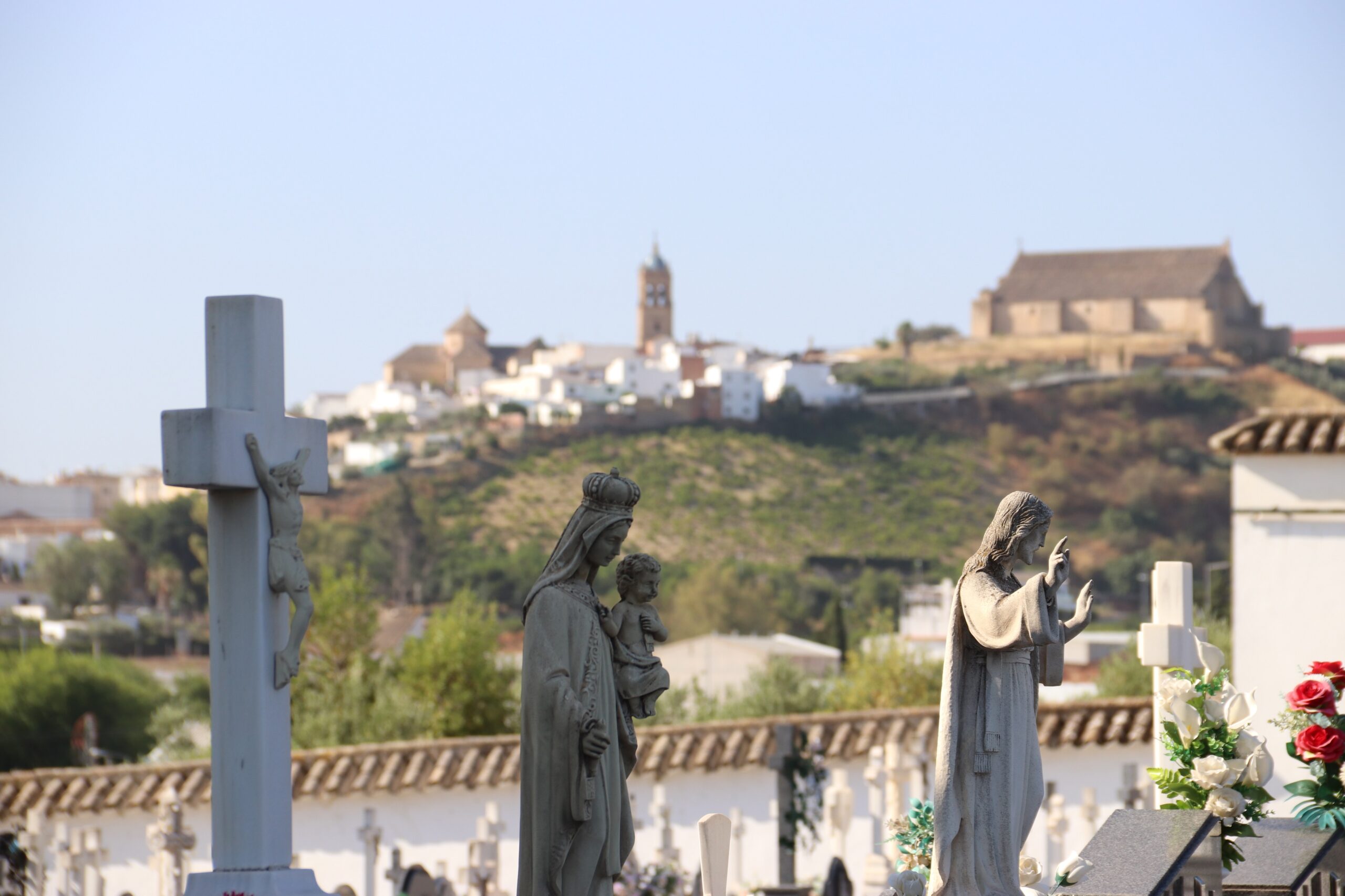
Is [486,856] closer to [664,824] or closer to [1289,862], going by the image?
[664,824]

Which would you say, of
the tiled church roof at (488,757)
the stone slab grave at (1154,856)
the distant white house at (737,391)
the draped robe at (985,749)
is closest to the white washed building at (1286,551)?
the tiled church roof at (488,757)

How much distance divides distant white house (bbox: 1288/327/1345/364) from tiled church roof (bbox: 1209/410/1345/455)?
136m

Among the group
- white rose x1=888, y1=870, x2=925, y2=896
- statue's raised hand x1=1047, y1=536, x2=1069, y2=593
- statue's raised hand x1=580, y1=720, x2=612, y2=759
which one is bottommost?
white rose x1=888, y1=870, x2=925, y2=896

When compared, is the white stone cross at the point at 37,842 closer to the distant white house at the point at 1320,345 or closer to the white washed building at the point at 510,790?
the white washed building at the point at 510,790

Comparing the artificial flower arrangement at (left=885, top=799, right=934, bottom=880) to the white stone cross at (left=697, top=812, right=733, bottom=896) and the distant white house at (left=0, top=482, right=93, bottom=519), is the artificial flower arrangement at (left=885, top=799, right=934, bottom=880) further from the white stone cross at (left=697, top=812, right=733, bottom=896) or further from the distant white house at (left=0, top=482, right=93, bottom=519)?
the distant white house at (left=0, top=482, right=93, bottom=519)

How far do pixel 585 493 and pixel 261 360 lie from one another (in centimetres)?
292

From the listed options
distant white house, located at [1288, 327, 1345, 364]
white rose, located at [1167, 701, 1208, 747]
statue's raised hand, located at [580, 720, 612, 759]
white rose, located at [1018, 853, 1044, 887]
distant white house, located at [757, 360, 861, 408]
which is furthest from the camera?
distant white house, located at [1288, 327, 1345, 364]

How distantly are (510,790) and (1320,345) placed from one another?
152070 millimetres

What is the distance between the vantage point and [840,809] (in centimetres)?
1568

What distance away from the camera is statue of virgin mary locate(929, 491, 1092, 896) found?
672cm

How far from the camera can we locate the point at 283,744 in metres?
8.49

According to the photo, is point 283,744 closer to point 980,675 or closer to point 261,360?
point 261,360

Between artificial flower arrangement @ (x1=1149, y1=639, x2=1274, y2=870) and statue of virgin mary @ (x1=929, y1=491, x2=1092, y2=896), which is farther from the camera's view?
artificial flower arrangement @ (x1=1149, y1=639, x2=1274, y2=870)

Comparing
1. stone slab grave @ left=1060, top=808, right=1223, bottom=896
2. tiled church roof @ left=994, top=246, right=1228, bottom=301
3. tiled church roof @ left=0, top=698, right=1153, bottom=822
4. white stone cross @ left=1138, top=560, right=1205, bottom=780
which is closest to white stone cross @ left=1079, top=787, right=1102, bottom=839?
tiled church roof @ left=0, top=698, right=1153, bottom=822
